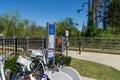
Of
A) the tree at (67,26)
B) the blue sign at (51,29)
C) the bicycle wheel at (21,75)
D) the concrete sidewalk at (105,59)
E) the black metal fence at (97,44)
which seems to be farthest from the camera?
the tree at (67,26)

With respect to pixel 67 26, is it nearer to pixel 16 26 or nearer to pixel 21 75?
pixel 16 26

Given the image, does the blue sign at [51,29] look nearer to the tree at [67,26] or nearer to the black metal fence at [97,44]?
the black metal fence at [97,44]

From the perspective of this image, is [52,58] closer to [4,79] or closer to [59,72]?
[59,72]

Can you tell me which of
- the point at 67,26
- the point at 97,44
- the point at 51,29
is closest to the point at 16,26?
the point at 67,26

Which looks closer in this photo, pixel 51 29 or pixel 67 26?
pixel 51 29

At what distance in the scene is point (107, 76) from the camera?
10617 mm

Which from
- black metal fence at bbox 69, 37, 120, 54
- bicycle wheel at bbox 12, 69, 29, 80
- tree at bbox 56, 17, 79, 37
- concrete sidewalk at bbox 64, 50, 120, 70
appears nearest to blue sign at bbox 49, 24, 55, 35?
bicycle wheel at bbox 12, 69, 29, 80

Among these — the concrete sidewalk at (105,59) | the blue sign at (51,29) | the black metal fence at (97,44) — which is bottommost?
the concrete sidewalk at (105,59)

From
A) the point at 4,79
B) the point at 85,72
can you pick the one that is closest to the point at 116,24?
the point at 85,72

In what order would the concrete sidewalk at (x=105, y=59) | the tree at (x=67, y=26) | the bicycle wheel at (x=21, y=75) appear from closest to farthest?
the bicycle wheel at (x=21, y=75) → the concrete sidewalk at (x=105, y=59) → the tree at (x=67, y=26)

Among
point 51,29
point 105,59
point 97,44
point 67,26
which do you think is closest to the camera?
point 51,29

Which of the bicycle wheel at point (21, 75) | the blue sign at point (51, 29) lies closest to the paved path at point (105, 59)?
the blue sign at point (51, 29)

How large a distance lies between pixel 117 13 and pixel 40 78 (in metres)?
36.3

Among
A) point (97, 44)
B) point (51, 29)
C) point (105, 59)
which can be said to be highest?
point (51, 29)
